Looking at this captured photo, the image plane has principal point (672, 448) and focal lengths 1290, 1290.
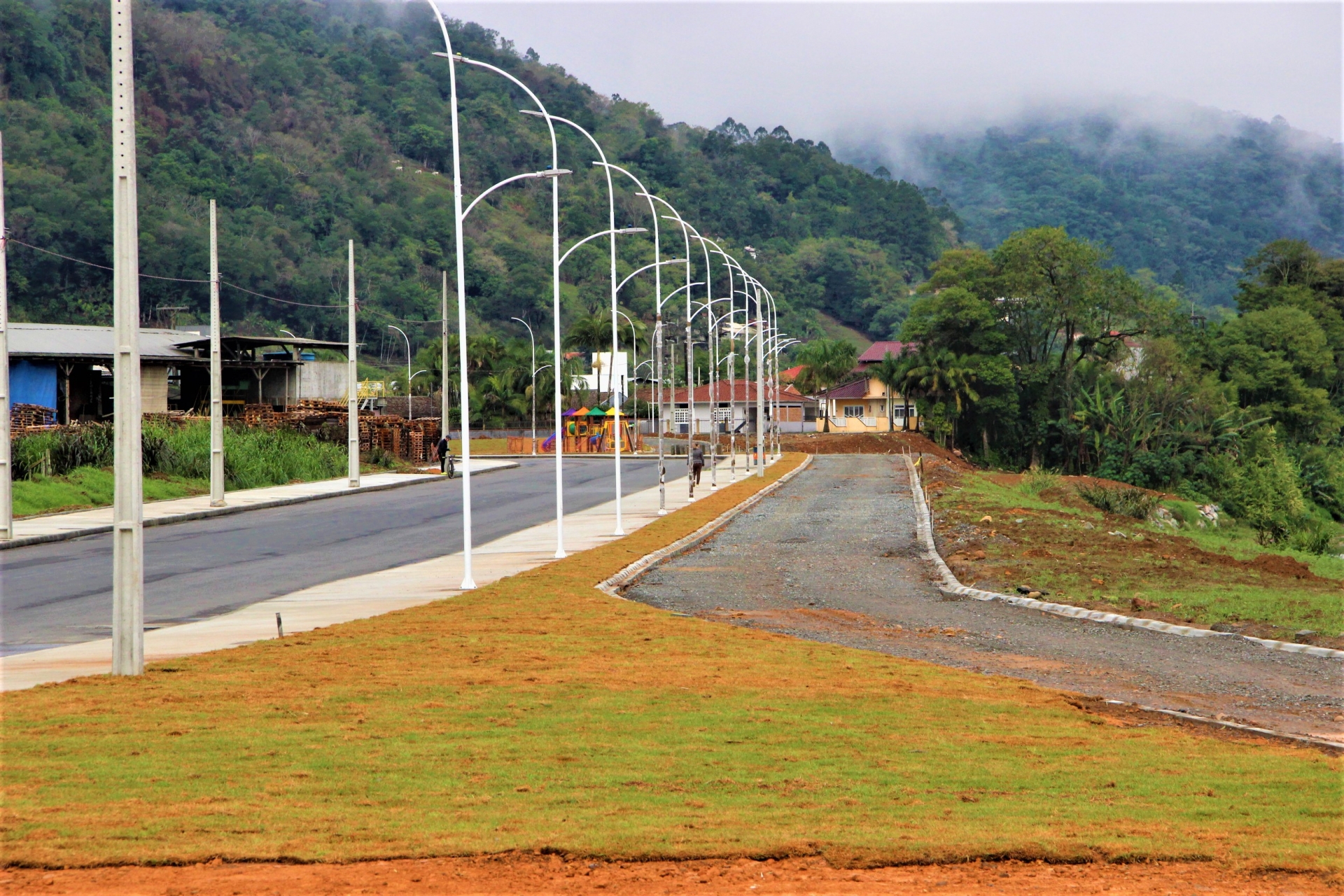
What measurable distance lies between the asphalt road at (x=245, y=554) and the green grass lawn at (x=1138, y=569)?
36.4 feet

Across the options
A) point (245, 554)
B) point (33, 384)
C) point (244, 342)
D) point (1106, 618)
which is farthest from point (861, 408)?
point (1106, 618)

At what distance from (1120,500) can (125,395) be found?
1806 inches

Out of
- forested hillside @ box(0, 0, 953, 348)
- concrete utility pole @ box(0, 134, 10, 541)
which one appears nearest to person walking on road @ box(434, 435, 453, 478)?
concrete utility pole @ box(0, 134, 10, 541)

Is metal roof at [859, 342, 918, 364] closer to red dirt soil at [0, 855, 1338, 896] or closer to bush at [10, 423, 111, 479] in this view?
bush at [10, 423, 111, 479]

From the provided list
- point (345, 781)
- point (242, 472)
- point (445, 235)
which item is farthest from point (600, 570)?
point (445, 235)

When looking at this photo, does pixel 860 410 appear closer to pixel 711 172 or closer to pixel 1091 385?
pixel 1091 385

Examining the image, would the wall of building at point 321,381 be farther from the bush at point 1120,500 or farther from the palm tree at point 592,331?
the palm tree at point 592,331

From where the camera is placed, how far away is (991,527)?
30906 millimetres

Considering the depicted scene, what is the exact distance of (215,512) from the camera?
120 ft

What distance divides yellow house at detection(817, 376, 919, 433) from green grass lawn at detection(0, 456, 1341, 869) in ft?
328

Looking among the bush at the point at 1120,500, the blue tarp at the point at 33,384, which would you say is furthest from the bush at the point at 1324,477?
the blue tarp at the point at 33,384

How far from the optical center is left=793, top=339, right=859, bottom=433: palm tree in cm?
11644

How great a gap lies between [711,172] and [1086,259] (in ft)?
332

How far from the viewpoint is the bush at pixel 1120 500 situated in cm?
4884
